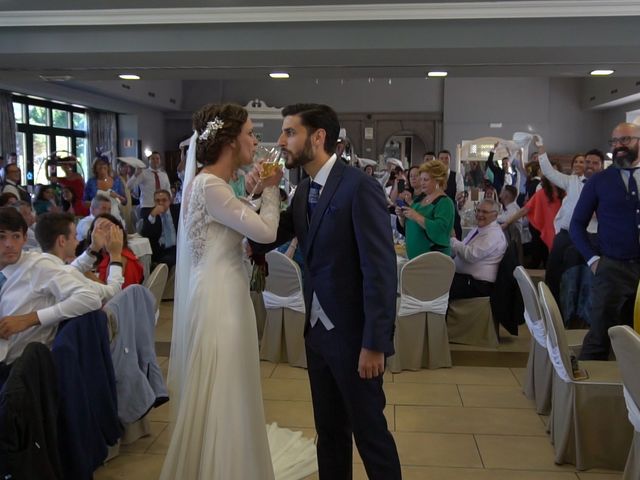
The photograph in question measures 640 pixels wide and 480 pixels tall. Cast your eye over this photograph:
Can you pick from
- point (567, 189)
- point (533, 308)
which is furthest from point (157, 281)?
point (567, 189)

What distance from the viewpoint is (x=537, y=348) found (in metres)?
3.63

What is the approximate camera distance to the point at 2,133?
1036cm

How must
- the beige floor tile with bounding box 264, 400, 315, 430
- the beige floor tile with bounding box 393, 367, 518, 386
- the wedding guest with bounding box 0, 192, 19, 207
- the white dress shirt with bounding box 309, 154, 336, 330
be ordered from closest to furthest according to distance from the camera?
the white dress shirt with bounding box 309, 154, 336, 330 < the beige floor tile with bounding box 264, 400, 315, 430 < the beige floor tile with bounding box 393, 367, 518, 386 < the wedding guest with bounding box 0, 192, 19, 207

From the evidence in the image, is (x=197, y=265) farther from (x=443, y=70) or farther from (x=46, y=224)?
(x=443, y=70)

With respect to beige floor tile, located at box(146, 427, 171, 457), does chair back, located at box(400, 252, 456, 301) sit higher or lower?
higher

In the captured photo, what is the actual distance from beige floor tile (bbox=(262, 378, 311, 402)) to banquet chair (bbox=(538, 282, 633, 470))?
152 cm

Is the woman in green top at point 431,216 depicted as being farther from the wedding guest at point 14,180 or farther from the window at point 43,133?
the window at point 43,133

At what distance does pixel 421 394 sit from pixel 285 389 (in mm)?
861

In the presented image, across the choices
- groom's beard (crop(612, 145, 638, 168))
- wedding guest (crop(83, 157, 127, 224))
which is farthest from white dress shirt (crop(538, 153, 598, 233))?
wedding guest (crop(83, 157, 127, 224))

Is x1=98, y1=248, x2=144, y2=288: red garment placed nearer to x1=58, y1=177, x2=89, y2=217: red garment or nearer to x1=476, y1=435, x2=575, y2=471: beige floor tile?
x1=476, y1=435, x2=575, y2=471: beige floor tile

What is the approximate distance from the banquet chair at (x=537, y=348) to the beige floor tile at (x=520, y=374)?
1.06 feet

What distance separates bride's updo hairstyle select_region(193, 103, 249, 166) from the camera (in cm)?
213

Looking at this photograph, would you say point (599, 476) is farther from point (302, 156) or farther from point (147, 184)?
point (147, 184)

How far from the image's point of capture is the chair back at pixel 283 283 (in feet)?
14.1
